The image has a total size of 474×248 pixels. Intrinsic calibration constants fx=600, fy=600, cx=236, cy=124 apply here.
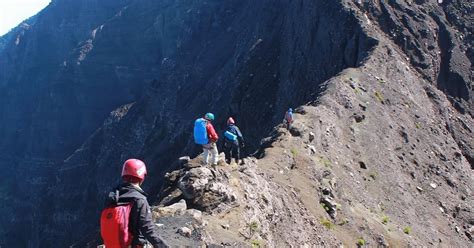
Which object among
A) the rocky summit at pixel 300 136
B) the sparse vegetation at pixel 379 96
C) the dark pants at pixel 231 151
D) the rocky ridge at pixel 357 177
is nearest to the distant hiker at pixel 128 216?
the rocky summit at pixel 300 136

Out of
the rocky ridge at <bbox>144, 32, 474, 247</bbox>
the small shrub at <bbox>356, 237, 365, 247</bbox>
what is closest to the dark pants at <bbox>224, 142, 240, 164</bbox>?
the rocky ridge at <bbox>144, 32, 474, 247</bbox>

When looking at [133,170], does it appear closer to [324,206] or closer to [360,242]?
[324,206]

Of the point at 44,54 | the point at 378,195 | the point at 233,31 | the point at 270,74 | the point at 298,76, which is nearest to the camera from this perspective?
the point at 378,195

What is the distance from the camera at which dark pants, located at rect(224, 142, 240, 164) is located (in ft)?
65.6

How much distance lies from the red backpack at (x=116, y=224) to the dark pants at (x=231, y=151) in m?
11.6

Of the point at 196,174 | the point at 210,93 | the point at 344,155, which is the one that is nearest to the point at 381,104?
the point at 344,155

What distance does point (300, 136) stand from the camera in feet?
82.3

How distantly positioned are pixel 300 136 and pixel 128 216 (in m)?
17.4

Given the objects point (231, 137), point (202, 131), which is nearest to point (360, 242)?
point (231, 137)

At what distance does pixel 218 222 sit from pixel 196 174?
1447mm

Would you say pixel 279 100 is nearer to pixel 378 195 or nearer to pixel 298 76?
pixel 298 76

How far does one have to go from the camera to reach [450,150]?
36062 mm

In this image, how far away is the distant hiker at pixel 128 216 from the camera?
318 inches

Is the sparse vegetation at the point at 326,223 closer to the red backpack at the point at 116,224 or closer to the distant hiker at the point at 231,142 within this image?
the distant hiker at the point at 231,142
